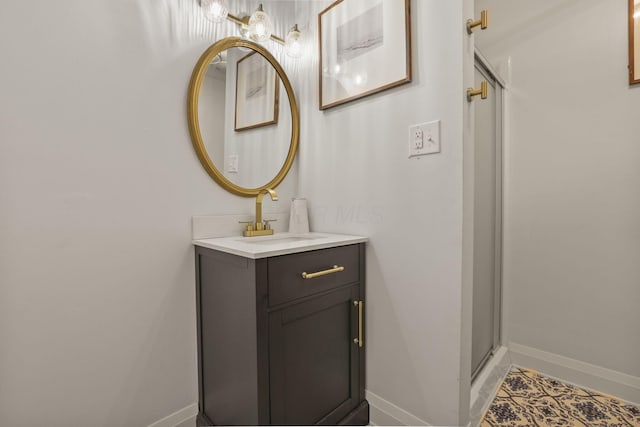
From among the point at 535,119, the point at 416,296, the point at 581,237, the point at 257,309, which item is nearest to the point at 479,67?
the point at 535,119

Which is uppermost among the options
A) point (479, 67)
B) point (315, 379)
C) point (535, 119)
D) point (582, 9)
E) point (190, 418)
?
point (582, 9)

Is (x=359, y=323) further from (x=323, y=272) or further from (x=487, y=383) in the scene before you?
(x=487, y=383)

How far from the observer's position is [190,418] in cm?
129

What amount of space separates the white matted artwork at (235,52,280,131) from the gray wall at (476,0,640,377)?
1376 mm

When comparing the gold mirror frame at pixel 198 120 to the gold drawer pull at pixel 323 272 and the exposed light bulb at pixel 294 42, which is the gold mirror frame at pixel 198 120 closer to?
the exposed light bulb at pixel 294 42

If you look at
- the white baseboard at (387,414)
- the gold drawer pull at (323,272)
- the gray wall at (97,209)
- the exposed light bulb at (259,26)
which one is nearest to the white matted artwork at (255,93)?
the exposed light bulb at (259,26)

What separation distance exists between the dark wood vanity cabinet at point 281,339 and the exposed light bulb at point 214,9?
1.02m

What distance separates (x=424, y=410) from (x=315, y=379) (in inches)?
18.3

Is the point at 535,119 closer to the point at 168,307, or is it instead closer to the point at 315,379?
the point at 315,379

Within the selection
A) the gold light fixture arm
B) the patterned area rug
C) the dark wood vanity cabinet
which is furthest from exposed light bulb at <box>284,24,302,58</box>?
the patterned area rug

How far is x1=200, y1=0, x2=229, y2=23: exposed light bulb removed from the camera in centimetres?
128

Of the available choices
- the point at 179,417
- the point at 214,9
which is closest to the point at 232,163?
the point at 214,9

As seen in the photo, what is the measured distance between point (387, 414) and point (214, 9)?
1.92m

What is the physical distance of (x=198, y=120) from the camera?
130 cm
